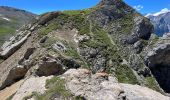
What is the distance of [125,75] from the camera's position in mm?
58625

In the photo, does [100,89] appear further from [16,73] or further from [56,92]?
[16,73]

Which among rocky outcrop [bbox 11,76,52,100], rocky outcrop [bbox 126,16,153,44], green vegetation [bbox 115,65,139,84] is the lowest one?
green vegetation [bbox 115,65,139,84]

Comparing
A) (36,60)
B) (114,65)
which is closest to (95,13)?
(114,65)

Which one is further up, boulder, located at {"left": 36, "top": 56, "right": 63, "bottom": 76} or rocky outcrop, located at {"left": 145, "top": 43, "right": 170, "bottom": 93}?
boulder, located at {"left": 36, "top": 56, "right": 63, "bottom": 76}

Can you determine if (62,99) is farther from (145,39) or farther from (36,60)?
(145,39)

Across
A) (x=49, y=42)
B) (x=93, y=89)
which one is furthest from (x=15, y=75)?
(x=93, y=89)

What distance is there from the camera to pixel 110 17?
263 feet

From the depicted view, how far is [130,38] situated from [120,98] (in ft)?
143

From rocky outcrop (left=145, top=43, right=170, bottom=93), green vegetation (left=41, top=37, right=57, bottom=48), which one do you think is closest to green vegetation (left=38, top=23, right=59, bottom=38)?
green vegetation (left=41, top=37, right=57, bottom=48)

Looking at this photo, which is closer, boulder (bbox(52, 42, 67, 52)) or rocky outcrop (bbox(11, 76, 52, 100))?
rocky outcrop (bbox(11, 76, 52, 100))

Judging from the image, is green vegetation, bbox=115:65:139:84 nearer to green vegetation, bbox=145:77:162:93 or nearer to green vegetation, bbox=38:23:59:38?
green vegetation, bbox=145:77:162:93

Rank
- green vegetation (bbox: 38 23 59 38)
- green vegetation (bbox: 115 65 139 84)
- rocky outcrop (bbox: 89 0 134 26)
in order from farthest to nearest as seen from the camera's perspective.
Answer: rocky outcrop (bbox: 89 0 134 26) < green vegetation (bbox: 38 23 59 38) < green vegetation (bbox: 115 65 139 84)

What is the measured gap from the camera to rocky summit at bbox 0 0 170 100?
3256 cm

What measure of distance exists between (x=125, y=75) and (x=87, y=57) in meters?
6.89
